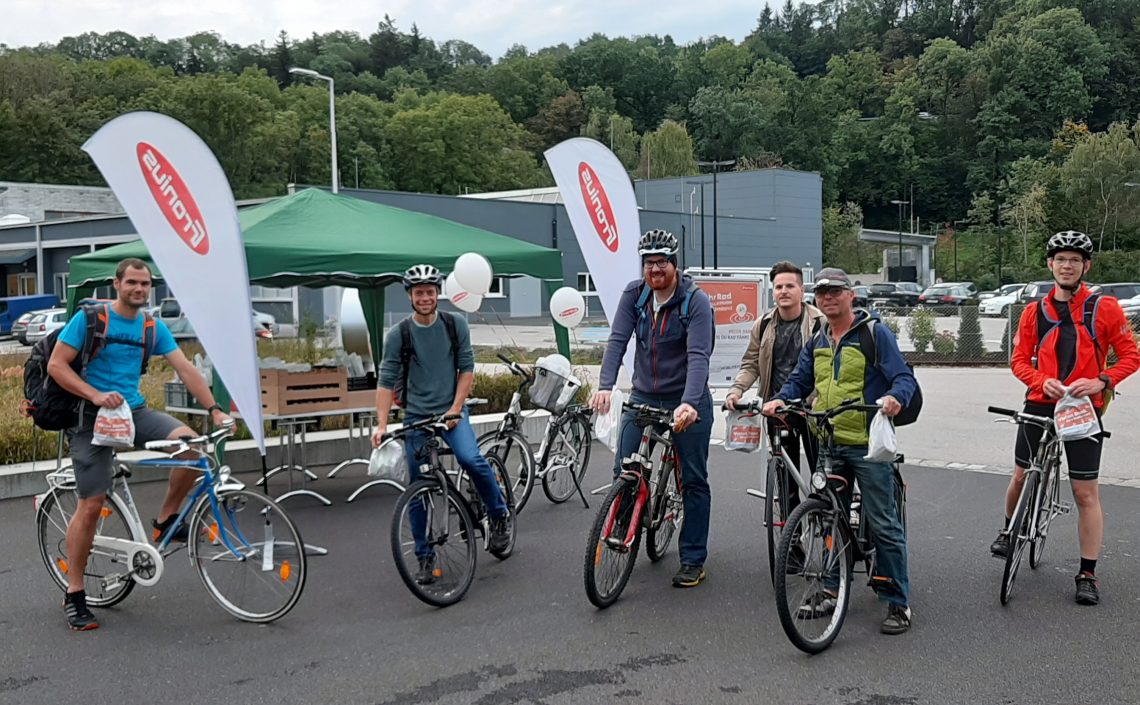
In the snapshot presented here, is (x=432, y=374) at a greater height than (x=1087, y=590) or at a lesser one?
greater

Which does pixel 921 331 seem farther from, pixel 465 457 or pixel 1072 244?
pixel 465 457

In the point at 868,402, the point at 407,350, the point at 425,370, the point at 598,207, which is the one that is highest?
the point at 598,207

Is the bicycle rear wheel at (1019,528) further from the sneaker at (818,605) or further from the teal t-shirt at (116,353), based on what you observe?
the teal t-shirt at (116,353)

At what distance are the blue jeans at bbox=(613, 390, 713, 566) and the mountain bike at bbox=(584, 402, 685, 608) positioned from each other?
0.06 m

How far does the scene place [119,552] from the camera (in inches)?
210

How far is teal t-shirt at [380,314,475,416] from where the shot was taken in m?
6.09

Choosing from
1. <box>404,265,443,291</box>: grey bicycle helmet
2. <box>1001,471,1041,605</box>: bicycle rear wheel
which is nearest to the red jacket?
<box>1001,471,1041,605</box>: bicycle rear wheel

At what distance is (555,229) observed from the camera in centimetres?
4831

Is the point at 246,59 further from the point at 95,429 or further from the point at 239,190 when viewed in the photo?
the point at 95,429

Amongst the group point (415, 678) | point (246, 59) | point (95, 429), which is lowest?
point (415, 678)

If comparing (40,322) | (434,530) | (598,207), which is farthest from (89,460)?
(40,322)

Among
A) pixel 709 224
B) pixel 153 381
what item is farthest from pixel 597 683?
pixel 709 224

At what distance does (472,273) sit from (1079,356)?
199 inches

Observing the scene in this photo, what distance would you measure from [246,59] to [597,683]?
403 feet
